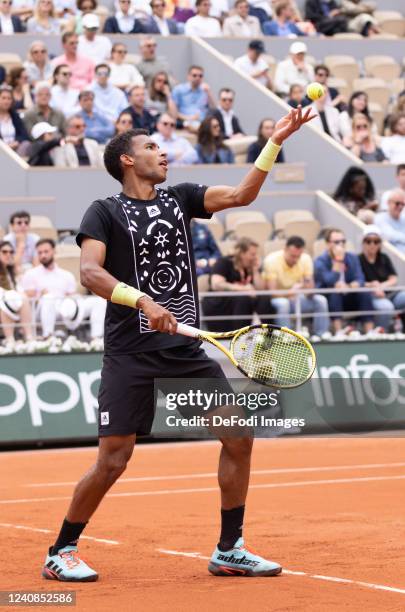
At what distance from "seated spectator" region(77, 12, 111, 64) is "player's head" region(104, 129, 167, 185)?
494 inches

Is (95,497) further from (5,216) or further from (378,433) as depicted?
(5,216)

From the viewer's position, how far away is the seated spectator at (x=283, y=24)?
22.3 meters

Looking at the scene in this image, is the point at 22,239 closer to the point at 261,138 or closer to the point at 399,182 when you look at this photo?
the point at 261,138

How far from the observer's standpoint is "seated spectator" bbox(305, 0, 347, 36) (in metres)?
23.7

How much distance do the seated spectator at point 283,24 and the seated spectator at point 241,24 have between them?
0.72ft

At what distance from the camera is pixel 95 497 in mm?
6742

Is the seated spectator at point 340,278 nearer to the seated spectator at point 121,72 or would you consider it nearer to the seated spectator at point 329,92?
the seated spectator at point 121,72

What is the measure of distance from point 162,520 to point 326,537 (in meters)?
1.43

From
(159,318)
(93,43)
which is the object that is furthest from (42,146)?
(159,318)

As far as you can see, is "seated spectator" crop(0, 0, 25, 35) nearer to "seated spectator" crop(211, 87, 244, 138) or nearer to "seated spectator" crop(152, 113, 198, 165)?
"seated spectator" crop(152, 113, 198, 165)

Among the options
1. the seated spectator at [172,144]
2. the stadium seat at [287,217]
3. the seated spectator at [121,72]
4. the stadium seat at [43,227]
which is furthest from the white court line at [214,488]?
the seated spectator at [121,72]

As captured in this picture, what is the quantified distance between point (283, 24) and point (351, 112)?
2789mm

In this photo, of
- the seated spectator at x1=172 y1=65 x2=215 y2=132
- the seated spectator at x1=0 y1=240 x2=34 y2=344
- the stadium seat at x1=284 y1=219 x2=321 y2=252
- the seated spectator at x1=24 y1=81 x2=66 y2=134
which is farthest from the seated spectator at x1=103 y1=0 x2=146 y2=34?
the seated spectator at x1=0 y1=240 x2=34 y2=344

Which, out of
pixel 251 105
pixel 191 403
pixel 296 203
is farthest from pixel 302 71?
pixel 191 403
